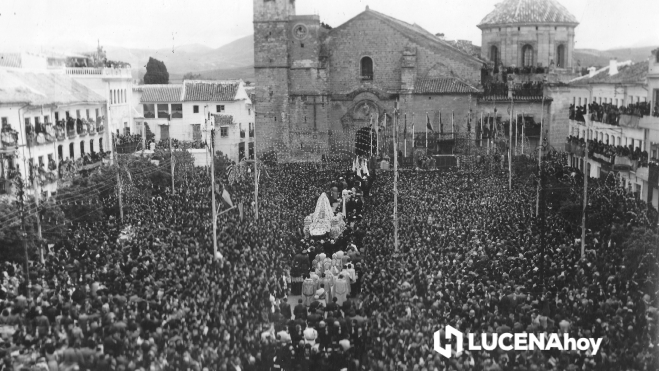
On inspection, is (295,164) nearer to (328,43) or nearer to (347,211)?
(328,43)

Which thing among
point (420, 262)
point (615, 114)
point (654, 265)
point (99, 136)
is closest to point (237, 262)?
point (420, 262)

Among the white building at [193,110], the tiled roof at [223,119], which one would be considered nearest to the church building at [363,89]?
the tiled roof at [223,119]

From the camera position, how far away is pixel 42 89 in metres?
39.0

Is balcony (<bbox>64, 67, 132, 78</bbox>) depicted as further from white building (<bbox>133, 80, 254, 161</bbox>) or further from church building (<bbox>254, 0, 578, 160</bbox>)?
church building (<bbox>254, 0, 578, 160</bbox>)

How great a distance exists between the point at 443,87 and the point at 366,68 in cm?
508

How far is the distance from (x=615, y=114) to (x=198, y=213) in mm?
17781

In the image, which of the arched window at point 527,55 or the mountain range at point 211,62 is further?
the mountain range at point 211,62

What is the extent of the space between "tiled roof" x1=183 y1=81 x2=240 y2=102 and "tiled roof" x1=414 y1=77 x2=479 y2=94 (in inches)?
544

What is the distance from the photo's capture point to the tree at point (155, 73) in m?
77.8

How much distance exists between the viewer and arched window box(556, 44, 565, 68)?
58.8m

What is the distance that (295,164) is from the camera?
52031 millimetres

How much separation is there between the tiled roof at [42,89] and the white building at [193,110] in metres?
13.4

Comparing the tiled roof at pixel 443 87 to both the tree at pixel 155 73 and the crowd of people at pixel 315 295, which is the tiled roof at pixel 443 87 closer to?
the crowd of people at pixel 315 295

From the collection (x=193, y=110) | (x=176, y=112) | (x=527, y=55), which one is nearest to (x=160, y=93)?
(x=176, y=112)
